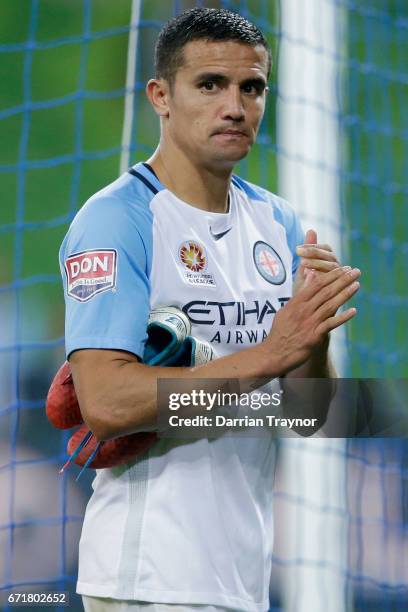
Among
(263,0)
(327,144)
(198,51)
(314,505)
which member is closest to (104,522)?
(198,51)

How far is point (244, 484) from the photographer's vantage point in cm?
169

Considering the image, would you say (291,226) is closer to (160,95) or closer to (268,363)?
(160,95)

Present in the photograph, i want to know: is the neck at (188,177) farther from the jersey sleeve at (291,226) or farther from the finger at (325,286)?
the finger at (325,286)

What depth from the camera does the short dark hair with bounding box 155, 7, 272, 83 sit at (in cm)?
186

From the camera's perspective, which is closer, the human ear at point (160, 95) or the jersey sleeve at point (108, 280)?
the jersey sleeve at point (108, 280)

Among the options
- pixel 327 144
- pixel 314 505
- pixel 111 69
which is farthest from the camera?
pixel 111 69

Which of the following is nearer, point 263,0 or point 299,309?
point 299,309

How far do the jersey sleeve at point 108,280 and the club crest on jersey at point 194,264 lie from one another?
6 centimetres

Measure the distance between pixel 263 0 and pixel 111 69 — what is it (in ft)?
3.63

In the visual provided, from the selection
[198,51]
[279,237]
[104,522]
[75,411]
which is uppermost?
[198,51]

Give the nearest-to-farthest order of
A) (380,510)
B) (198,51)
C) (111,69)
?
(198,51) → (380,510) → (111,69)

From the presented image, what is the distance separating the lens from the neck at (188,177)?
1825 mm

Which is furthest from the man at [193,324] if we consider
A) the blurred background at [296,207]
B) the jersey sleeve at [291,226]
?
the blurred background at [296,207]

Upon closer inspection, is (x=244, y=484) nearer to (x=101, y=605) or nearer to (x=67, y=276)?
(x=101, y=605)
